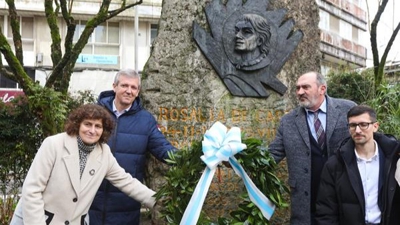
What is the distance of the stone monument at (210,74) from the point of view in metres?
4.73

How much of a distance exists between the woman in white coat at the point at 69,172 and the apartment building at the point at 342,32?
22.6 metres

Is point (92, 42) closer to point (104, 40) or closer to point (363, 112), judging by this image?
point (104, 40)

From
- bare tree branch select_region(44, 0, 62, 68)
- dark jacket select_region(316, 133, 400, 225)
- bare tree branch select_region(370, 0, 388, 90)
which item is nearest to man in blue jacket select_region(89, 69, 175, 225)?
dark jacket select_region(316, 133, 400, 225)

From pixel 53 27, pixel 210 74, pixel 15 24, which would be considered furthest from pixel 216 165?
pixel 53 27

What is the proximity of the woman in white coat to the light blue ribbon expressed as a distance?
702mm

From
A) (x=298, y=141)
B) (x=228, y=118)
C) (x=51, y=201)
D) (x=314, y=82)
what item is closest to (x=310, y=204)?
(x=298, y=141)

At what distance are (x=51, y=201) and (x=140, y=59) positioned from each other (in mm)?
→ 19791

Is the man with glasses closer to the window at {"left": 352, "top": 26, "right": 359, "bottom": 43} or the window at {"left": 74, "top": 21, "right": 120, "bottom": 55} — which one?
the window at {"left": 74, "top": 21, "right": 120, "bottom": 55}

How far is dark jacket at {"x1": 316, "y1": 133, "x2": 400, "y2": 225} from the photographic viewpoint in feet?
10.7

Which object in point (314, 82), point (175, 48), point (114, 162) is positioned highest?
point (175, 48)

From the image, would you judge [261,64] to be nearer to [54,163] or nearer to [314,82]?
[314,82]

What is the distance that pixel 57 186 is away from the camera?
331 cm

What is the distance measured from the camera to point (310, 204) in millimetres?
3846

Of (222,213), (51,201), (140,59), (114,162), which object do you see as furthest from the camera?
(140,59)
